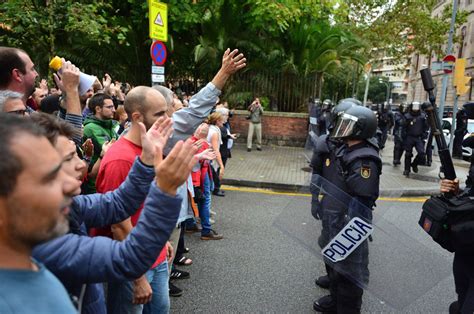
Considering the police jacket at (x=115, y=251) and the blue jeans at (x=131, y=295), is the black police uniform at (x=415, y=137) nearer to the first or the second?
the blue jeans at (x=131, y=295)

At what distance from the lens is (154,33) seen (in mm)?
7074

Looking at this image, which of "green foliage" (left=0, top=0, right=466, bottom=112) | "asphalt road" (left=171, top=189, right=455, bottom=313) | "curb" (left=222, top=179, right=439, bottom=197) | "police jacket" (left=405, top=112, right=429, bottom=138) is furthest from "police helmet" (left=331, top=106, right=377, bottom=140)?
"green foliage" (left=0, top=0, right=466, bottom=112)

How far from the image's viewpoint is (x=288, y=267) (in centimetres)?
418

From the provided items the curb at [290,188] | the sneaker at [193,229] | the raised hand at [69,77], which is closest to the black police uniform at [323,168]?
the raised hand at [69,77]

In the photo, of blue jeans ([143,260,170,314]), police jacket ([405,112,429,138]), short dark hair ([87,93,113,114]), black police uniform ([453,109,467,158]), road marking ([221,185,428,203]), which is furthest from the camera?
black police uniform ([453,109,467,158])

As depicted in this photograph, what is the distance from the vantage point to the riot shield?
2.44 m

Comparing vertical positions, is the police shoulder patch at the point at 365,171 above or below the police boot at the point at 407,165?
above

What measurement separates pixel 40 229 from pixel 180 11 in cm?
1143

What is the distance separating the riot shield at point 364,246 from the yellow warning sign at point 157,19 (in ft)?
17.1

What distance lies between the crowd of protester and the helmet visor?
37.3 inches

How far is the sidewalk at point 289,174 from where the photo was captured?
7895mm

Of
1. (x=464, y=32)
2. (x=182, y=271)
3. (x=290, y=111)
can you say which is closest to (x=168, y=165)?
(x=182, y=271)

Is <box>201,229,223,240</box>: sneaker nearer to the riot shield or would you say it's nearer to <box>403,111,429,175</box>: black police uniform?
the riot shield

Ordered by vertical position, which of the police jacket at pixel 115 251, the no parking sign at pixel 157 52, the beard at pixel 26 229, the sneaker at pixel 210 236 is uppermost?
the no parking sign at pixel 157 52
